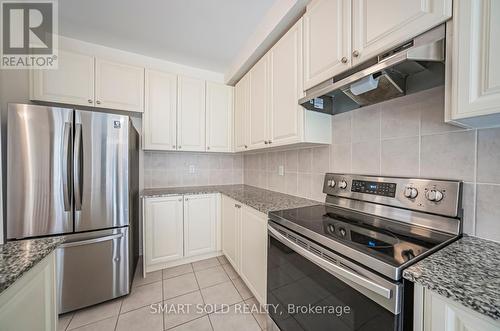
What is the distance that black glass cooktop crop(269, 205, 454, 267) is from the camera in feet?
2.44

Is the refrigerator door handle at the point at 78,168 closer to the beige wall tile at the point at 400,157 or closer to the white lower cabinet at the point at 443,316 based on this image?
the white lower cabinet at the point at 443,316

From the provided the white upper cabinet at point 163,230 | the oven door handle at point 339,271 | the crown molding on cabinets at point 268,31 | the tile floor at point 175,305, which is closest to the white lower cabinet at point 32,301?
the tile floor at point 175,305

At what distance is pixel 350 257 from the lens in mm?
778

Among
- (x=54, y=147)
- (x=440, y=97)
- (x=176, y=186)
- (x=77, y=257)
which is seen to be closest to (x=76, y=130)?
(x=54, y=147)

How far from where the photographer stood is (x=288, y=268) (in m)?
1.15

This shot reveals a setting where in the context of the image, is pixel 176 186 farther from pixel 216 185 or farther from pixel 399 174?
pixel 399 174

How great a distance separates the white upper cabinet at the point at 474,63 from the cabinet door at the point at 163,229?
228cm

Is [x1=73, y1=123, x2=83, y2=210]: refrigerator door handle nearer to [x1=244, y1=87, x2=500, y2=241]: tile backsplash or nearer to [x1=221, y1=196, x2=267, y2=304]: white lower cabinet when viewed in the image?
[x1=221, y1=196, x2=267, y2=304]: white lower cabinet

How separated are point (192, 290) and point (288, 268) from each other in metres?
1.18

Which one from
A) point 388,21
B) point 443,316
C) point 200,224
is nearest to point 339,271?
point 443,316

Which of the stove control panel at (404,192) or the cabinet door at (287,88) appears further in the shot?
the cabinet door at (287,88)

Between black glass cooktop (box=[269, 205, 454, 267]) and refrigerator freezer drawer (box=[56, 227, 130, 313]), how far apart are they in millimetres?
1415

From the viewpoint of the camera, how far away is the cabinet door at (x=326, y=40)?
1106 mm

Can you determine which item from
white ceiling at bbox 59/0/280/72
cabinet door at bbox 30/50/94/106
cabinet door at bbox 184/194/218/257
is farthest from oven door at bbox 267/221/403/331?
cabinet door at bbox 30/50/94/106
